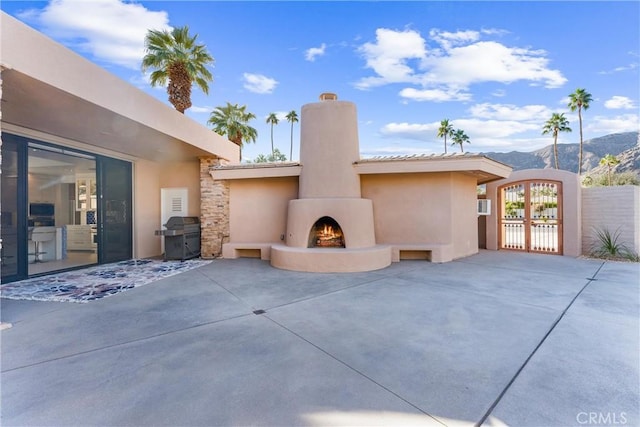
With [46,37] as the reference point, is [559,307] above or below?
below

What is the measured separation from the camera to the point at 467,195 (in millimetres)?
10156

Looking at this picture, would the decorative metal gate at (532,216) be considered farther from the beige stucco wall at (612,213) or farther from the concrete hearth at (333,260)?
the concrete hearth at (333,260)

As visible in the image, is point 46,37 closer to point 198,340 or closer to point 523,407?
point 198,340

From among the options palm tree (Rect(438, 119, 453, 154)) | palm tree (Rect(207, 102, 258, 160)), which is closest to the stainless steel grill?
palm tree (Rect(207, 102, 258, 160))

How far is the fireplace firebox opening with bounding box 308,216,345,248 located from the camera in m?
8.80

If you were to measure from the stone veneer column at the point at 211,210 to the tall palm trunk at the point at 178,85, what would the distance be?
10.4ft

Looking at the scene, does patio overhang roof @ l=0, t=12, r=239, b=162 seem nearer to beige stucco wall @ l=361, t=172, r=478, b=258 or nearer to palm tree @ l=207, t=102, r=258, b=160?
beige stucco wall @ l=361, t=172, r=478, b=258

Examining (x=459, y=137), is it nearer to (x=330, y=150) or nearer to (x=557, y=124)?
(x=557, y=124)

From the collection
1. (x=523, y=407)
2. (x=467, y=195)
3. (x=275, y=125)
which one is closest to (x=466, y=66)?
(x=467, y=195)

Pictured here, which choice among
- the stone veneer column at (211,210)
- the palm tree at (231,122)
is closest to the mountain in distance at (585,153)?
the palm tree at (231,122)

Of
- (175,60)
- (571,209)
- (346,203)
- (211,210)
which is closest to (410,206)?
(346,203)

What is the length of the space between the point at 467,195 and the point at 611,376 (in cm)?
831

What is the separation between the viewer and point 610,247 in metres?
9.16

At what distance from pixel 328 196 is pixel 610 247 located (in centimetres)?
964
